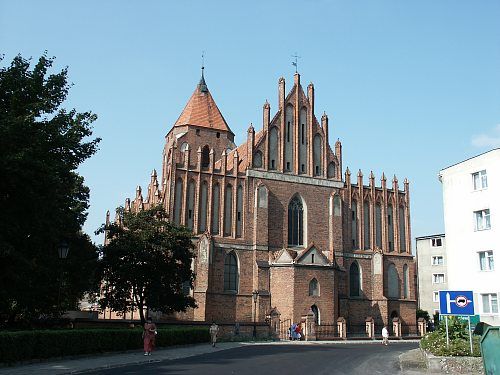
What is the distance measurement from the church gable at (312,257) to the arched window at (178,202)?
1022 cm

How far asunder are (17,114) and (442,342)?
18357mm

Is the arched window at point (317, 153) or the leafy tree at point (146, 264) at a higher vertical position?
the arched window at point (317, 153)

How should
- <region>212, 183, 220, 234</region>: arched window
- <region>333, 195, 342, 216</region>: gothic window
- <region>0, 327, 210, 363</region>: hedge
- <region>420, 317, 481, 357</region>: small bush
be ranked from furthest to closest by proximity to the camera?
<region>333, 195, 342, 216</region>: gothic window, <region>212, 183, 220, 234</region>: arched window, <region>420, 317, 481, 357</region>: small bush, <region>0, 327, 210, 363</region>: hedge

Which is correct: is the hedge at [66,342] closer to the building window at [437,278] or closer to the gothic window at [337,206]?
the gothic window at [337,206]

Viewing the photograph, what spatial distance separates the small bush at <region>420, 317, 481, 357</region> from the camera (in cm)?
1820

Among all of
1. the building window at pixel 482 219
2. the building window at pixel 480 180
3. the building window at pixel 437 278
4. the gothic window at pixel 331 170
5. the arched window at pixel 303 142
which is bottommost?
the building window at pixel 437 278

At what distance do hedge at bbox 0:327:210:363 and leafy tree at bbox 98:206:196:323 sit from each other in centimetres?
472

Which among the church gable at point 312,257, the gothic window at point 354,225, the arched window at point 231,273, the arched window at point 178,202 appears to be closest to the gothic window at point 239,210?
the arched window at point 231,273

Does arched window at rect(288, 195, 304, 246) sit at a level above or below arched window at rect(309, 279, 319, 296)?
above

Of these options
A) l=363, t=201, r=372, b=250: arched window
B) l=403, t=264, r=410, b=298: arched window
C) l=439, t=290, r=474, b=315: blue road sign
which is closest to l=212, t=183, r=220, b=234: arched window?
l=363, t=201, r=372, b=250: arched window

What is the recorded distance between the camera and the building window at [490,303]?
28156mm

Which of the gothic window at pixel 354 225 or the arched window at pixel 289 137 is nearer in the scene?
the arched window at pixel 289 137

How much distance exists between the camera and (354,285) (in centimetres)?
4931

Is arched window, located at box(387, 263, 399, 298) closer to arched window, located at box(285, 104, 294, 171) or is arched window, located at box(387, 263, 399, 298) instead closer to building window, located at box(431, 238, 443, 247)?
arched window, located at box(285, 104, 294, 171)
